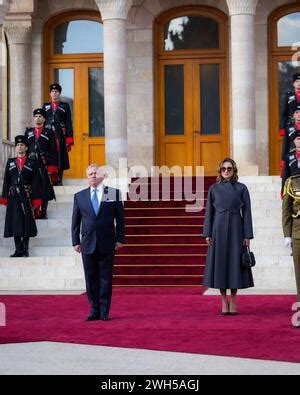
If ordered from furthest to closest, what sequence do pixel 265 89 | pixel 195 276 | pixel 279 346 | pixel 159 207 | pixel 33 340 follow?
1. pixel 265 89
2. pixel 159 207
3. pixel 195 276
4. pixel 33 340
5. pixel 279 346

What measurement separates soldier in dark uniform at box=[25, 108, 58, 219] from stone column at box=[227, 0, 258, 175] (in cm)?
376

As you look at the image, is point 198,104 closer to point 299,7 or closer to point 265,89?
point 265,89

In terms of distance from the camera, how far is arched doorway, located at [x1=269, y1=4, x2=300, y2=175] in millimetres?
23844

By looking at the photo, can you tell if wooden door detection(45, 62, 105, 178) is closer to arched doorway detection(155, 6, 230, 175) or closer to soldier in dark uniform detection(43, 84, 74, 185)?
arched doorway detection(155, 6, 230, 175)

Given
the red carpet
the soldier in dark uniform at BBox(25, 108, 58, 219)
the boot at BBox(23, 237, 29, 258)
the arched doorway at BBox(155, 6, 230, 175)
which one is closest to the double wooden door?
the arched doorway at BBox(155, 6, 230, 175)

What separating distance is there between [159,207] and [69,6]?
7346 millimetres

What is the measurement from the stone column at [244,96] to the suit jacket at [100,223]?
898 cm

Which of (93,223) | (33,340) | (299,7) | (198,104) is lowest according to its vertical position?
(33,340)

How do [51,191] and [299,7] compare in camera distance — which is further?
[299,7]

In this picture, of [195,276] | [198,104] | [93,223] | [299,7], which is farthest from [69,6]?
[93,223]

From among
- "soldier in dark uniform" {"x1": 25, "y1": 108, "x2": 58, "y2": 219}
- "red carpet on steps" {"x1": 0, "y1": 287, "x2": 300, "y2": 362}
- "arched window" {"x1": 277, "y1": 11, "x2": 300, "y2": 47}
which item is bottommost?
"red carpet on steps" {"x1": 0, "y1": 287, "x2": 300, "y2": 362}

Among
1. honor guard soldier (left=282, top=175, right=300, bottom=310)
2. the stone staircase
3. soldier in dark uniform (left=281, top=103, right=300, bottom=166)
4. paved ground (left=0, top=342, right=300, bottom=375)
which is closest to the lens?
paved ground (left=0, top=342, right=300, bottom=375)

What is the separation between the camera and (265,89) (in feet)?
77.6

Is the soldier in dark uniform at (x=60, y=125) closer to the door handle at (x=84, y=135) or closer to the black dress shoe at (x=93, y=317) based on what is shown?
the door handle at (x=84, y=135)
